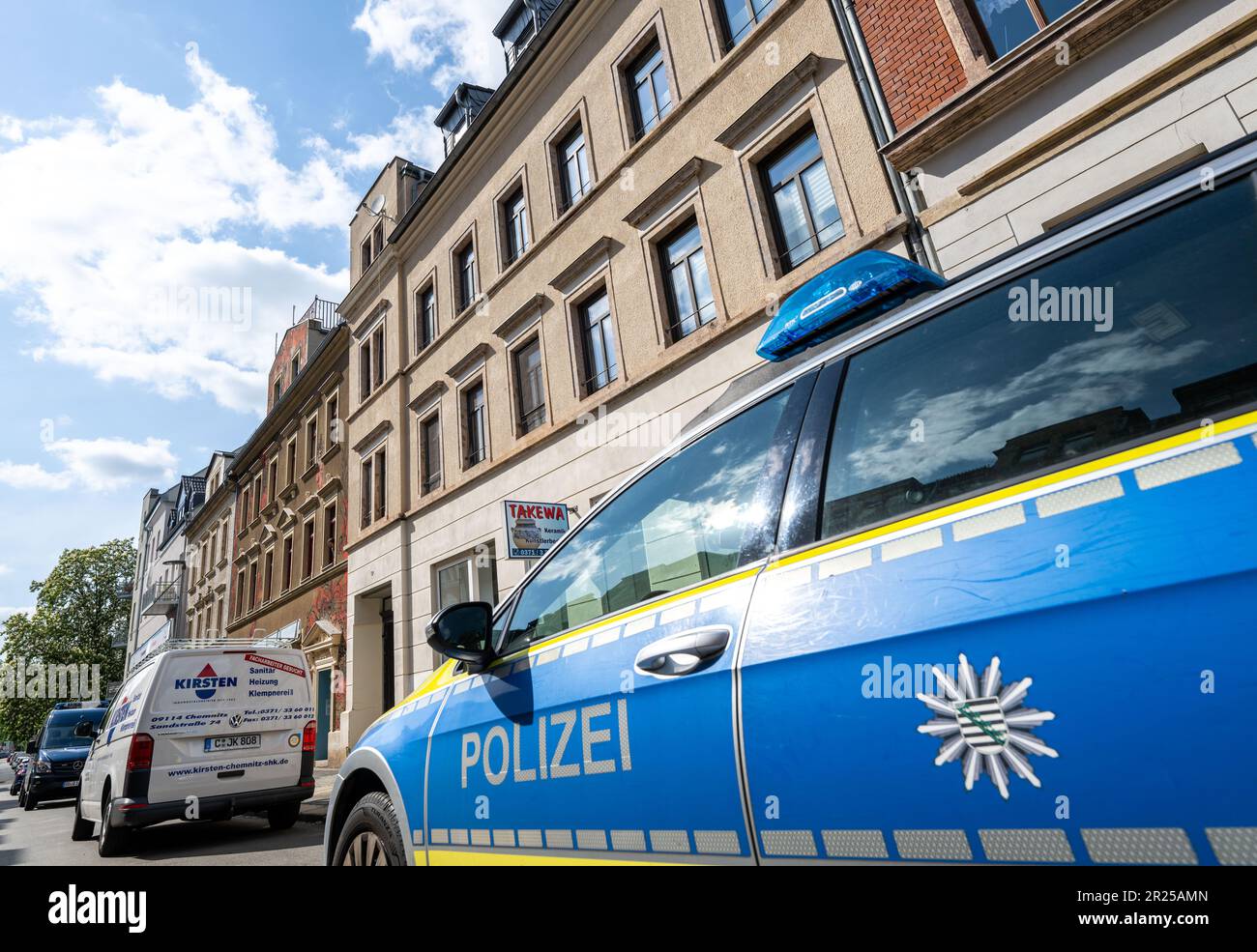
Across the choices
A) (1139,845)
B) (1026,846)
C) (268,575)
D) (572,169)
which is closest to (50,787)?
(268,575)

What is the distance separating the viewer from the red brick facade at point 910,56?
288 inches

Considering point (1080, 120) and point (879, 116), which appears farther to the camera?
point (879, 116)

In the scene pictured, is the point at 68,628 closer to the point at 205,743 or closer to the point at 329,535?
the point at 329,535

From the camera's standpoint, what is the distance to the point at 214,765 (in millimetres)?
7539

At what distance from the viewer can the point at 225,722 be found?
7785 mm

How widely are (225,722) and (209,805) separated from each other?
0.85 metres

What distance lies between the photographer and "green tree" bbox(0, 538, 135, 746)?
50281mm

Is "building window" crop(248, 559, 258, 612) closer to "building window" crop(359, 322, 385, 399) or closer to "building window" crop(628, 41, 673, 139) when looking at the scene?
"building window" crop(359, 322, 385, 399)

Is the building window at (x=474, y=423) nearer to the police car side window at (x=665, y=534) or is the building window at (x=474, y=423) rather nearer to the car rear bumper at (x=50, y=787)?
the police car side window at (x=665, y=534)

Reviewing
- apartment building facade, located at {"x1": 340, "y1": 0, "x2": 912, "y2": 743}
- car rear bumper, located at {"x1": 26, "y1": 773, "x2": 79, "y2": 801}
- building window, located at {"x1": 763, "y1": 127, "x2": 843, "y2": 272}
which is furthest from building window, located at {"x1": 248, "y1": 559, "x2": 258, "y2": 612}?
building window, located at {"x1": 763, "y1": 127, "x2": 843, "y2": 272}

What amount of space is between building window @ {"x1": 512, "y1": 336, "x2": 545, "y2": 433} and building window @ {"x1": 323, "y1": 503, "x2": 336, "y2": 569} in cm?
934

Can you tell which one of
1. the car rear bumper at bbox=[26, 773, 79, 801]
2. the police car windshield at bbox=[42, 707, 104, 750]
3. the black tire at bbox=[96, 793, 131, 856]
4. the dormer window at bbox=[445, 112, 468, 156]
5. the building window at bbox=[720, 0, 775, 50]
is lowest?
the black tire at bbox=[96, 793, 131, 856]
